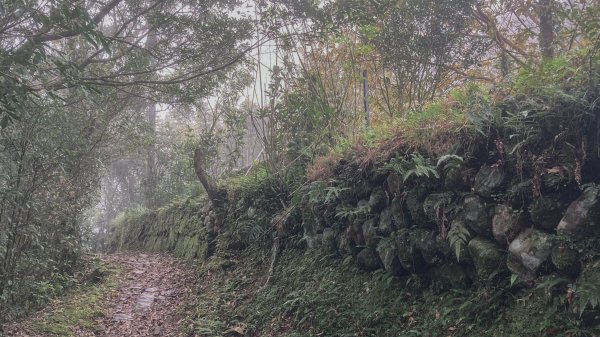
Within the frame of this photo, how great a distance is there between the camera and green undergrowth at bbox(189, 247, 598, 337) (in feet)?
9.90

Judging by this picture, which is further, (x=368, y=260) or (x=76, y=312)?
(x=76, y=312)

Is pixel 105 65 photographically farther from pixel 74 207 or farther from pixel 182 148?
pixel 182 148

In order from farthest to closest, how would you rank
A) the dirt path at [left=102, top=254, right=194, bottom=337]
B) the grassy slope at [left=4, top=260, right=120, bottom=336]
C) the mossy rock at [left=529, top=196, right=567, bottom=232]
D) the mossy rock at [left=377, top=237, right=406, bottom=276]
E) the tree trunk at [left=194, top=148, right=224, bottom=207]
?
the tree trunk at [left=194, top=148, right=224, bottom=207] → the dirt path at [left=102, top=254, right=194, bottom=337] → the grassy slope at [left=4, top=260, right=120, bottom=336] → the mossy rock at [left=377, top=237, right=406, bottom=276] → the mossy rock at [left=529, top=196, right=567, bottom=232]

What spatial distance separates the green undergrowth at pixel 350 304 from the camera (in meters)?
3.02

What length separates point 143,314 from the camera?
6.96 m

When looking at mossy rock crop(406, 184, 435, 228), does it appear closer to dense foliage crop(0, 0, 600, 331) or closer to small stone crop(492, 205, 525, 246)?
dense foliage crop(0, 0, 600, 331)

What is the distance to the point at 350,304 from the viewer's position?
447 cm

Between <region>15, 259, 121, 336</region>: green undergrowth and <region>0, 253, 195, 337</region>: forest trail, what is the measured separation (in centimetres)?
1

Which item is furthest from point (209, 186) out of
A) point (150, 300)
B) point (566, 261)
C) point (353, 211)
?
point (566, 261)

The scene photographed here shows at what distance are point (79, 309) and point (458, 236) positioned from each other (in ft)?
20.6

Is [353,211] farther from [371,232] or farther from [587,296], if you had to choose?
[587,296]

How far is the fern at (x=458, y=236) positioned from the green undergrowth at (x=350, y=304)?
1.19ft

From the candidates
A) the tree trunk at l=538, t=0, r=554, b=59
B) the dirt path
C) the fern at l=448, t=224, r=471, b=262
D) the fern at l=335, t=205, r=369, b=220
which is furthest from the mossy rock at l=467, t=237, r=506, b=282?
the dirt path

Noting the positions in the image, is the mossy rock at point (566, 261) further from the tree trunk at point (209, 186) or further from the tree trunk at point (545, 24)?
the tree trunk at point (209, 186)
